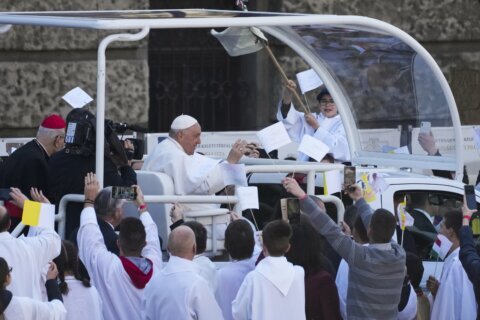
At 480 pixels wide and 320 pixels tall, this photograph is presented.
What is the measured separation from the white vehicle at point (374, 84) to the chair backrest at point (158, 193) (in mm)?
44

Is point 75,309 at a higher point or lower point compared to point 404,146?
lower

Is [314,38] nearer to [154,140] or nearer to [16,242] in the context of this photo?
[154,140]

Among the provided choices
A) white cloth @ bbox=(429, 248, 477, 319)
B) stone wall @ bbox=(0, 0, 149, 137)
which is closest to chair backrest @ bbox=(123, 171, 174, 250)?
white cloth @ bbox=(429, 248, 477, 319)

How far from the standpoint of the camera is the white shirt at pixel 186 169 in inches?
376

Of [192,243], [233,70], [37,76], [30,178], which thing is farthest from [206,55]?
[192,243]

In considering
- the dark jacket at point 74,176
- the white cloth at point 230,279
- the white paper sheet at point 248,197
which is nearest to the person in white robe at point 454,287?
the white paper sheet at point 248,197

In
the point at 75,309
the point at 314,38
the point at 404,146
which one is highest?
the point at 314,38

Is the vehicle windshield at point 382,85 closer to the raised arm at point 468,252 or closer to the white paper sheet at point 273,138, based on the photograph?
the white paper sheet at point 273,138

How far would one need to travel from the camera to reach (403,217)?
10.0 metres

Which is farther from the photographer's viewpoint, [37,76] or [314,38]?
[37,76]

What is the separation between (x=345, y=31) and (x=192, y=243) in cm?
247

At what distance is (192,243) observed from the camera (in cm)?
841

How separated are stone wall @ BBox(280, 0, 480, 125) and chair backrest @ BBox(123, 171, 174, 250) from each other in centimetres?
491

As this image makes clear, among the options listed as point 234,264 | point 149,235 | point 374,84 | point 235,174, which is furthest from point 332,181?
point 374,84
